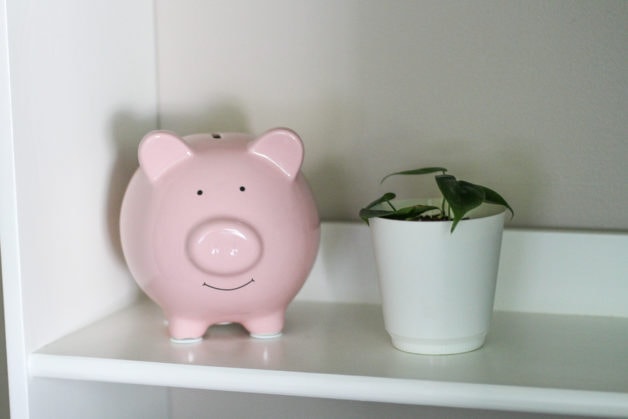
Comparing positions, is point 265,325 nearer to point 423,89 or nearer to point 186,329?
point 186,329

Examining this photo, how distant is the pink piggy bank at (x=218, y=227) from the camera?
0.64 meters

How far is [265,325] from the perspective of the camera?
2.26 feet

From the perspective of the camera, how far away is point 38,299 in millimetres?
636

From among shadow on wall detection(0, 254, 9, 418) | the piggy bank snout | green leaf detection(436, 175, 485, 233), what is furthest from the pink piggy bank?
shadow on wall detection(0, 254, 9, 418)

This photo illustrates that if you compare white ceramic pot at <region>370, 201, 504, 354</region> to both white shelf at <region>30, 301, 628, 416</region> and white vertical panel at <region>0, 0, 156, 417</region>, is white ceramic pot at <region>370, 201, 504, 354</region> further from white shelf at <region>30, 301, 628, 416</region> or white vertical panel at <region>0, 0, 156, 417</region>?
white vertical panel at <region>0, 0, 156, 417</region>

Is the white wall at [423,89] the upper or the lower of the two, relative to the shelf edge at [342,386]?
upper

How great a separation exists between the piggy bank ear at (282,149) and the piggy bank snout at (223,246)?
0.06 metres

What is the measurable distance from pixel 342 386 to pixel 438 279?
115 millimetres

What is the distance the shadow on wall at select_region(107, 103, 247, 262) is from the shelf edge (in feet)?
0.55

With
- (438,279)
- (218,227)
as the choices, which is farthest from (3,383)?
(438,279)

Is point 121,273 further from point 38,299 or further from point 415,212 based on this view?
point 415,212

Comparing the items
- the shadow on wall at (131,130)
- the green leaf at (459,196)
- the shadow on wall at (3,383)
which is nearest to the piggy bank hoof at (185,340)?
the shadow on wall at (131,130)

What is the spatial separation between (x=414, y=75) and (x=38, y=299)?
418 mm

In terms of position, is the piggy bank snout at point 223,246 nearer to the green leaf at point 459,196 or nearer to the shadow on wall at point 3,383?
the green leaf at point 459,196
